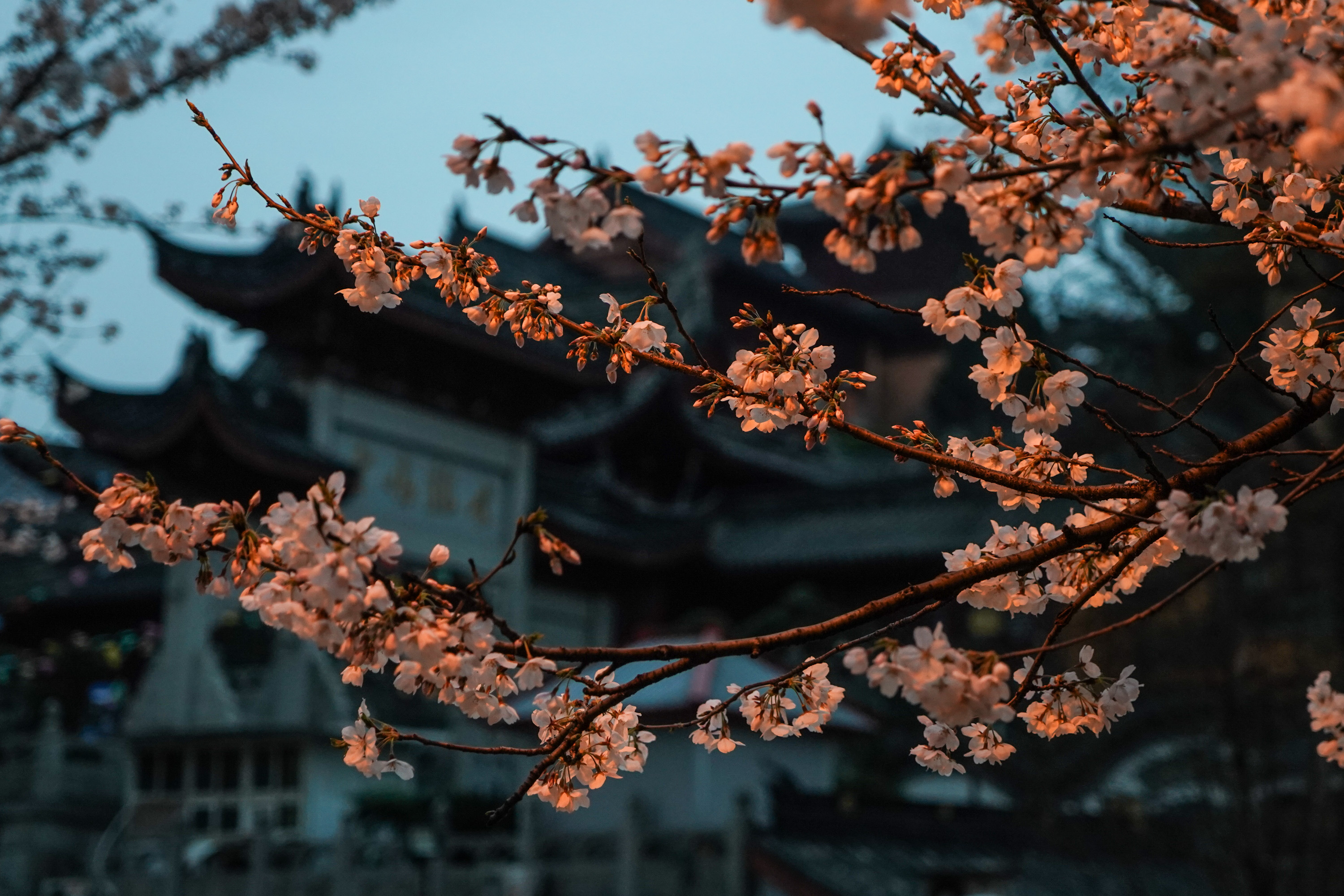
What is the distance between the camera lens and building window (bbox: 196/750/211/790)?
45.2 ft

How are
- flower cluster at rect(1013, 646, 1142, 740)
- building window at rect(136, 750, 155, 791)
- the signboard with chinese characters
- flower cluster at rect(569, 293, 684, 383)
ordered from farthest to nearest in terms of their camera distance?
the signboard with chinese characters, building window at rect(136, 750, 155, 791), flower cluster at rect(569, 293, 684, 383), flower cluster at rect(1013, 646, 1142, 740)

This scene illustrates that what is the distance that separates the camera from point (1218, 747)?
9.94 metres

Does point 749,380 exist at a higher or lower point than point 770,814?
higher

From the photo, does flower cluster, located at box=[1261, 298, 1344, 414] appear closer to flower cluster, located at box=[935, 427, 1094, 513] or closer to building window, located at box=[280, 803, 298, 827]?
flower cluster, located at box=[935, 427, 1094, 513]

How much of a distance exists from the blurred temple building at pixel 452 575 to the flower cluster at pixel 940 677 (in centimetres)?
390

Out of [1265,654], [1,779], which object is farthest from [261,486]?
[1265,654]

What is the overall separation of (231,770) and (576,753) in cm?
1215

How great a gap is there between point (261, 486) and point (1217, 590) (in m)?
9.16

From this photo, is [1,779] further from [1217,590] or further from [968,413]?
[968,413]

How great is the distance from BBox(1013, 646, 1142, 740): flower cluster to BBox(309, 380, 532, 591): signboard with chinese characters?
1136 cm

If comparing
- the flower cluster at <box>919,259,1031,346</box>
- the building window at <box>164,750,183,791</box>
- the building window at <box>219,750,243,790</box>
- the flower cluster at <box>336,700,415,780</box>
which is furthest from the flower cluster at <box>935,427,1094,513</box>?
the building window at <box>164,750,183,791</box>

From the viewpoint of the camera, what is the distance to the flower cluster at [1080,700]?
9.16ft

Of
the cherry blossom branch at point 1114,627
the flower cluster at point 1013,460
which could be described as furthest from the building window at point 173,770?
the cherry blossom branch at point 1114,627

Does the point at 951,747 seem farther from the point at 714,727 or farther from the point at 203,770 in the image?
the point at 203,770
